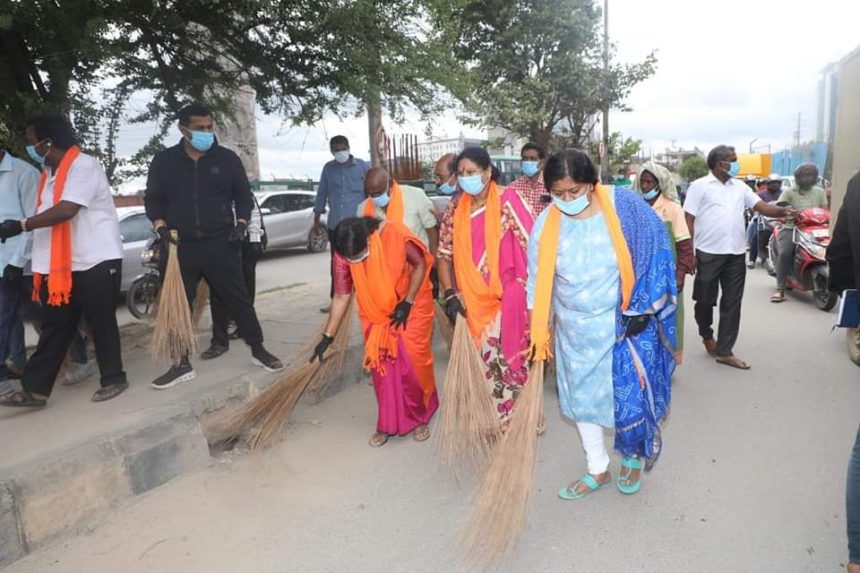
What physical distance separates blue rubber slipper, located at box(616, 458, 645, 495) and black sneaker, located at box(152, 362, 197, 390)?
8.53 ft

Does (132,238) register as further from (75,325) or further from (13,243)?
(75,325)

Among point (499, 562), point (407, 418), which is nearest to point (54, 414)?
point (407, 418)

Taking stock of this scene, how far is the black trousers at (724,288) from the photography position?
4457 mm

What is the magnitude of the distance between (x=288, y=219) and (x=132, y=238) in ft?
15.8

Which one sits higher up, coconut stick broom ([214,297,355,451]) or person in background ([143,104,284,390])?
person in background ([143,104,284,390])

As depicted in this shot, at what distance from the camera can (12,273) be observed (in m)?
3.56

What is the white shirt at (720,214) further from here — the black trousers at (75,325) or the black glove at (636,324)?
the black trousers at (75,325)

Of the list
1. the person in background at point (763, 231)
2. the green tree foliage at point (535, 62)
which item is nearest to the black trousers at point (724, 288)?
the person in background at point (763, 231)

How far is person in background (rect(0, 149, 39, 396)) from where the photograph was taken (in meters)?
3.51

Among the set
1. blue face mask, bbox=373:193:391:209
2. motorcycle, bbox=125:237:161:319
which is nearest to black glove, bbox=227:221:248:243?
blue face mask, bbox=373:193:391:209

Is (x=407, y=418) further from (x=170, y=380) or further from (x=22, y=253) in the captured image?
(x=22, y=253)

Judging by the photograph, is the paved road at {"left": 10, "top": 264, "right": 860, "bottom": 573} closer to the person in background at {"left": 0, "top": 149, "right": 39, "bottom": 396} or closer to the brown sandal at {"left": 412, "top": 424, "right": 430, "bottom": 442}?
the brown sandal at {"left": 412, "top": 424, "right": 430, "bottom": 442}

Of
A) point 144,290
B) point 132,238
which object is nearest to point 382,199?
point 144,290

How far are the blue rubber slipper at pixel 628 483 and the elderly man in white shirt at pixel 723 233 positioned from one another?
2242mm
